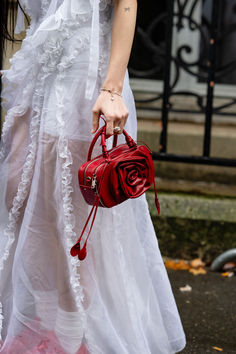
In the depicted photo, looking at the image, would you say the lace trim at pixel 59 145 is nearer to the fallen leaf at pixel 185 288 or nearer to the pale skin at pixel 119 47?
the pale skin at pixel 119 47

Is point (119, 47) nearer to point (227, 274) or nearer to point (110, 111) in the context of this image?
point (110, 111)

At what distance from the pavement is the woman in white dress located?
499 millimetres

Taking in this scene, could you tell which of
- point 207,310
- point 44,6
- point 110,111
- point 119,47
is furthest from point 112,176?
point 207,310

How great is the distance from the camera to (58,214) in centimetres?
196

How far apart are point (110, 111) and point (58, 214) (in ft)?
1.52

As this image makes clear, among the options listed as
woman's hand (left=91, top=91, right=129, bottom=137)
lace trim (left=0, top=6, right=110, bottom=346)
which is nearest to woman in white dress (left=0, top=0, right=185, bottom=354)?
lace trim (left=0, top=6, right=110, bottom=346)

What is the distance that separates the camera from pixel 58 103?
1.88 meters

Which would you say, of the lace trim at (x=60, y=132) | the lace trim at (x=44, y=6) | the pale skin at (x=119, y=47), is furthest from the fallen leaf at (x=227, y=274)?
the lace trim at (x=44, y=6)

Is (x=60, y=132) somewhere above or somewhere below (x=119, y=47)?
below

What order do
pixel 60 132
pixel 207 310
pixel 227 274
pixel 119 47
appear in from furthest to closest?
pixel 227 274 → pixel 207 310 → pixel 60 132 → pixel 119 47

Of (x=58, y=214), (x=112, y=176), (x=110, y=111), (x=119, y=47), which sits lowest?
(x=58, y=214)

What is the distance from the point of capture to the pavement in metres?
2.44

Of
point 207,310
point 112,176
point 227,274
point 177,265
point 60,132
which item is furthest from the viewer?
point 177,265

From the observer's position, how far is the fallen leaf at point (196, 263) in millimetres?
3258
